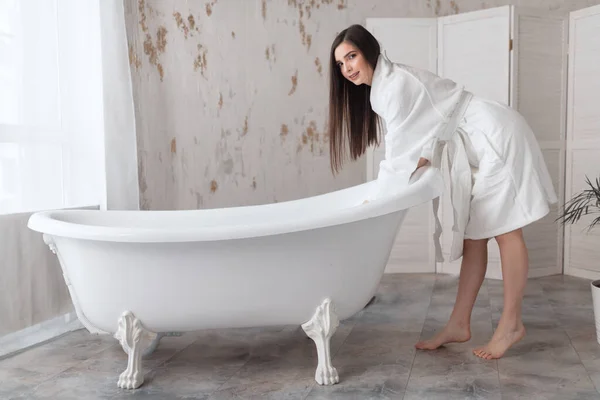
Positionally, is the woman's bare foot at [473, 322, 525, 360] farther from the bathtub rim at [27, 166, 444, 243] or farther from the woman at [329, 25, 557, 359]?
the bathtub rim at [27, 166, 444, 243]

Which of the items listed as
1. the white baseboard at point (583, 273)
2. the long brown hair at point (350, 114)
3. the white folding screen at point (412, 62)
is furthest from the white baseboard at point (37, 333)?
the white baseboard at point (583, 273)

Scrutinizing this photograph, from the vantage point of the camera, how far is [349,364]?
2133mm

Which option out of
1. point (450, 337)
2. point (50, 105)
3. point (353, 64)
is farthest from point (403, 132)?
point (50, 105)

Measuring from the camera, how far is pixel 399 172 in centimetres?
207

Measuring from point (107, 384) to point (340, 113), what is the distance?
1251mm

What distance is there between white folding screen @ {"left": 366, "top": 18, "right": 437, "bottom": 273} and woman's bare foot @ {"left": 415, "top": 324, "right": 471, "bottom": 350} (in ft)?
5.04

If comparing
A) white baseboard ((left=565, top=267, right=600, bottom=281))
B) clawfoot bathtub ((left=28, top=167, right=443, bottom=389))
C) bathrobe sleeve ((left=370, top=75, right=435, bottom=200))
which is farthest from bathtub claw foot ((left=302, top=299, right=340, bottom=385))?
white baseboard ((left=565, top=267, right=600, bottom=281))

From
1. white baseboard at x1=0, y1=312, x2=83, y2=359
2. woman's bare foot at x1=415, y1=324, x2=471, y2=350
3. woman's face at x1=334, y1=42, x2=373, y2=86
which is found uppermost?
woman's face at x1=334, y1=42, x2=373, y2=86

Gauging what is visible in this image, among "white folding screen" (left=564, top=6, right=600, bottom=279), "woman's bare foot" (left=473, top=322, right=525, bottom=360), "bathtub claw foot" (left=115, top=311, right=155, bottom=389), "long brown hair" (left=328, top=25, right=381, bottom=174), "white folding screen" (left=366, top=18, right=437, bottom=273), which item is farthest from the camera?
"white folding screen" (left=366, top=18, right=437, bottom=273)

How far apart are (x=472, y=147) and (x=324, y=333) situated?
0.85 metres

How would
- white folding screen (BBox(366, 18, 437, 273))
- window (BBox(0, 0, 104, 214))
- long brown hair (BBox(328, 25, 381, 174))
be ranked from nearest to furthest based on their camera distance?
long brown hair (BBox(328, 25, 381, 174)) < window (BBox(0, 0, 104, 214)) < white folding screen (BBox(366, 18, 437, 273))

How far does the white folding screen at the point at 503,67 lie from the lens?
350 centimetres

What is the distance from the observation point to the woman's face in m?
2.08

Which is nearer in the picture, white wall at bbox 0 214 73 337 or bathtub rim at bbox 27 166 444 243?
bathtub rim at bbox 27 166 444 243
